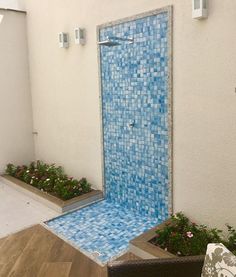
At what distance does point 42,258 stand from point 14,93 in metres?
3.14

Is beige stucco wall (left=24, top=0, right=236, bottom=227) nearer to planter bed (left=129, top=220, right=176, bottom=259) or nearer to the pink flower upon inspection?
the pink flower

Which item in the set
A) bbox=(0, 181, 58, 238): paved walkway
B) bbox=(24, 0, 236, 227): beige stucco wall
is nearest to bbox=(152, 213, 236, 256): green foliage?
bbox=(24, 0, 236, 227): beige stucco wall

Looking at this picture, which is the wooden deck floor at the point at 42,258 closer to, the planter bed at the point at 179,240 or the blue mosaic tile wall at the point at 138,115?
the planter bed at the point at 179,240

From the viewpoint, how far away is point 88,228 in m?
3.28

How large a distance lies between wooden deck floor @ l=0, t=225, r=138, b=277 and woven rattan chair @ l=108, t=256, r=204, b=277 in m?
1.08

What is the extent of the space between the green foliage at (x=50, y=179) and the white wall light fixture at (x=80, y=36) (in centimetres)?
187

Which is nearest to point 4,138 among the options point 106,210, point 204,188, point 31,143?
point 31,143

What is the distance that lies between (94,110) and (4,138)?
1.94 metres

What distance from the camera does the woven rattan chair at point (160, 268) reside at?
150 cm

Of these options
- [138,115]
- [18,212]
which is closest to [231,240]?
[138,115]

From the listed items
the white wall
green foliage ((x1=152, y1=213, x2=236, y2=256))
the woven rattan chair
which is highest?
the white wall

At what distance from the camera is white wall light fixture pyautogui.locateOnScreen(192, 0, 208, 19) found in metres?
2.55

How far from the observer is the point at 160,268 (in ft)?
4.96

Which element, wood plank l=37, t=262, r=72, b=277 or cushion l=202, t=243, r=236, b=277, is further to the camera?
wood plank l=37, t=262, r=72, b=277
